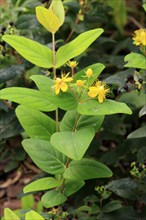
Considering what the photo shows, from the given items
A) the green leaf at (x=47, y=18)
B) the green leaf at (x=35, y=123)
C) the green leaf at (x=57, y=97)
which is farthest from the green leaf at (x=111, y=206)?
the green leaf at (x=47, y=18)

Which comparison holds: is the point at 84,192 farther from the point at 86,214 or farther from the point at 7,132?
the point at 7,132

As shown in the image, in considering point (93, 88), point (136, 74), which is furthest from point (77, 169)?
point (136, 74)

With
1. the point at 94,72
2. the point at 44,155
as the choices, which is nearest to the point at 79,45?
the point at 94,72

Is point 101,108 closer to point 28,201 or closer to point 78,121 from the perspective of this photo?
point 78,121

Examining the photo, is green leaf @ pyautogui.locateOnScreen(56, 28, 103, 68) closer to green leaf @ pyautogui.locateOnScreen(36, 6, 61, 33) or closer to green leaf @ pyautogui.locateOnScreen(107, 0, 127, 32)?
green leaf @ pyautogui.locateOnScreen(36, 6, 61, 33)

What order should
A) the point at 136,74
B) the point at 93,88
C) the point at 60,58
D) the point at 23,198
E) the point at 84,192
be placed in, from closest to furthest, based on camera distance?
the point at 93,88
the point at 60,58
the point at 136,74
the point at 84,192
the point at 23,198

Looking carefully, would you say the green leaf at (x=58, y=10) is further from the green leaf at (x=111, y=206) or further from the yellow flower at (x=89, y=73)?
the green leaf at (x=111, y=206)

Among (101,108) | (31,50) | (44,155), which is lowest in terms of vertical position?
(44,155)
